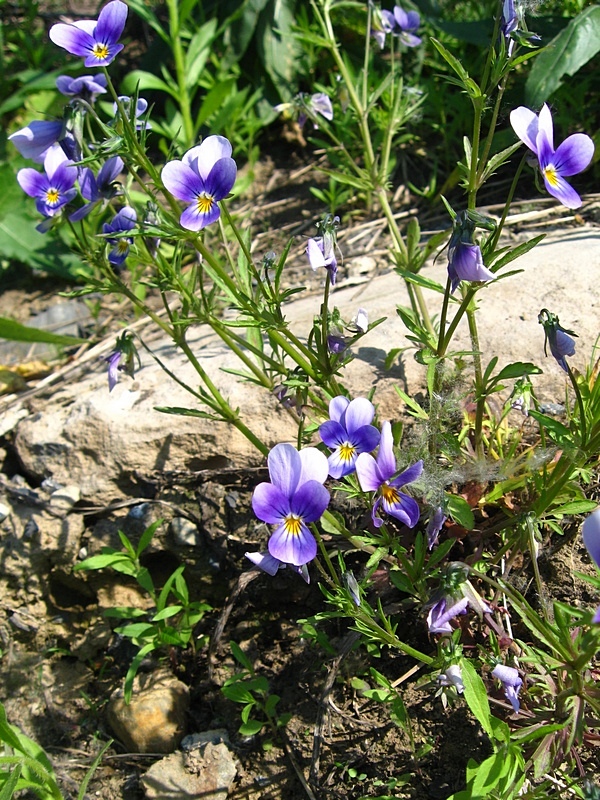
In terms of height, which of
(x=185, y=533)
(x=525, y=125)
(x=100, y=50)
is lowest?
(x=185, y=533)

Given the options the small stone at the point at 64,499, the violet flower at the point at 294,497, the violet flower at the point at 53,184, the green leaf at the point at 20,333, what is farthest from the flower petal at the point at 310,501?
the green leaf at the point at 20,333

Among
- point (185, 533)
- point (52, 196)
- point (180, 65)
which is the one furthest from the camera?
point (180, 65)

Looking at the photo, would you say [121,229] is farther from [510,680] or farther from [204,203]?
[510,680]

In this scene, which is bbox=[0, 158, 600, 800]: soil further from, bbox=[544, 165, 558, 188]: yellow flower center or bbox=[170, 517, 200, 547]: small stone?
bbox=[544, 165, 558, 188]: yellow flower center

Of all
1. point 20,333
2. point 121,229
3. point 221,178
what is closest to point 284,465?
point 221,178

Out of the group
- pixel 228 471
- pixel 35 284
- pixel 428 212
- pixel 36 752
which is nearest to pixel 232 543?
pixel 228 471

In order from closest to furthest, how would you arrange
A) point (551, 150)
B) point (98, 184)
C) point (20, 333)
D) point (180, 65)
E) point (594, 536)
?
point (594, 536), point (551, 150), point (98, 184), point (20, 333), point (180, 65)

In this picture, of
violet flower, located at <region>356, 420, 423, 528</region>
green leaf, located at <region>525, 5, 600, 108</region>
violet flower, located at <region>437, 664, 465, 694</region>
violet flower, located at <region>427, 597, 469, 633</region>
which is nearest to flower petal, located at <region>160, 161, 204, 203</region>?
violet flower, located at <region>356, 420, 423, 528</region>
